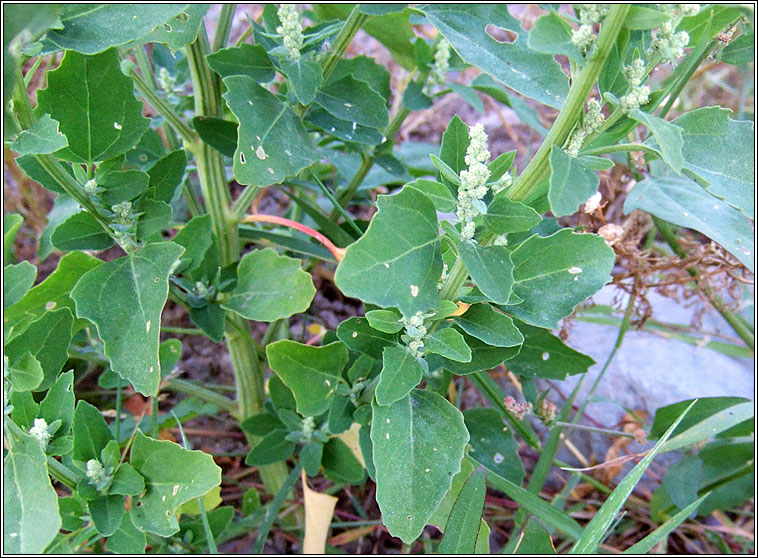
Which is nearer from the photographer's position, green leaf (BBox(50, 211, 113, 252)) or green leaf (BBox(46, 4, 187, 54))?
green leaf (BBox(46, 4, 187, 54))

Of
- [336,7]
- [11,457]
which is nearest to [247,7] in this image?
[336,7]

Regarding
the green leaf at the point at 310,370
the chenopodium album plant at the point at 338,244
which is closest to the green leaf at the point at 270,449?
the chenopodium album plant at the point at 338,244

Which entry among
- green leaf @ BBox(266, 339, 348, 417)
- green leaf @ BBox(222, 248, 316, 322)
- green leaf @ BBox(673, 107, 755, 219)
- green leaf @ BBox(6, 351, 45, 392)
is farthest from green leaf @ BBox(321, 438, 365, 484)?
green leaf @ BBox(673, 107, 755, 219)

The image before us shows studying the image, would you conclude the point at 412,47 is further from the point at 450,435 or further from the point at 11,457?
the point at 11,457

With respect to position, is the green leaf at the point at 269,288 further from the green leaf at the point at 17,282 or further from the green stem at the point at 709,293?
the green stem at the point at 709,293

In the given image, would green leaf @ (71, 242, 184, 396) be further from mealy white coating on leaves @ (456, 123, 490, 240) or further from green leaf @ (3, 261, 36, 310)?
mealy white coating on leaves @ (456, 123, 490, 240)

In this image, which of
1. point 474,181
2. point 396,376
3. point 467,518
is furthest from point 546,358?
point 474,181
